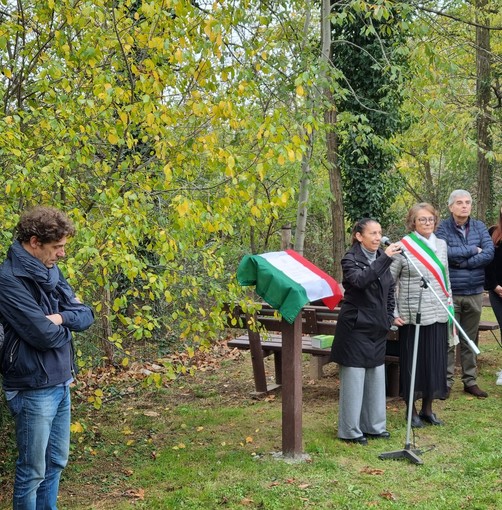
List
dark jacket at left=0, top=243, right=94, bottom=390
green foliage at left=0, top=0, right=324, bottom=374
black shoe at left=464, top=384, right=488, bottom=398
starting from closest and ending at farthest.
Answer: dark jacket at left=0, top=243, right=94, bottom=390, green foliage at left=0, top=0, right=324, bottom=374, black shoe at left=464, top=384, right=488, bottom=398

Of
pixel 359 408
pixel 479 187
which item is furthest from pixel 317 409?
pixel 479 187

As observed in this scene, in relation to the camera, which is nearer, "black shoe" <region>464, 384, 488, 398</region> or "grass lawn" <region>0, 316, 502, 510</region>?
"grass lawn" <region>0, 316, 502, 510</region>

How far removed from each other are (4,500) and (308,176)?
451 cm

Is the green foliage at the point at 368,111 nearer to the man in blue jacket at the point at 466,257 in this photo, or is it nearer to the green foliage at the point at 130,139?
the man in blue jacket at the point at 466,257

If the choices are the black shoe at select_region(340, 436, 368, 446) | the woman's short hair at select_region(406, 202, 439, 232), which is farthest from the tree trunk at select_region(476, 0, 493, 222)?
the black shoe at select_region(340, 436, 368, 446)

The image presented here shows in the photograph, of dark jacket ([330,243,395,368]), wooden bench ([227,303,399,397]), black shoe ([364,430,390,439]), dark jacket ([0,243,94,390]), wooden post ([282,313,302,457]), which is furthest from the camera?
wooden bench ([227,303,399,397])

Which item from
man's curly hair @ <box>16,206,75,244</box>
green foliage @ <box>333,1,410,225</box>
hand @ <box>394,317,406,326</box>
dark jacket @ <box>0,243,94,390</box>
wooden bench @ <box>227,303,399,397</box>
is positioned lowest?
wooden bench @ <box>227,303,399,397</box>

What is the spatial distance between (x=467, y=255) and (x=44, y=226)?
4263mm

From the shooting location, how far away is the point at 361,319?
17.6 ft

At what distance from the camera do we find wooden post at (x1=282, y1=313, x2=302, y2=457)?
5.08m

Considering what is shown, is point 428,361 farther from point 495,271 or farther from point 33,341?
point 33,341

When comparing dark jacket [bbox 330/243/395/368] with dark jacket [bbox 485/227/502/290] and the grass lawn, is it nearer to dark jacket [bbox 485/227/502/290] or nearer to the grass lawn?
the grass lawn

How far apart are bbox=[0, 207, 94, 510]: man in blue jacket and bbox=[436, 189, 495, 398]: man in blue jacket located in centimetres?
406

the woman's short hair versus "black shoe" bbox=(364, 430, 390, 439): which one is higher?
the woman's short hair
